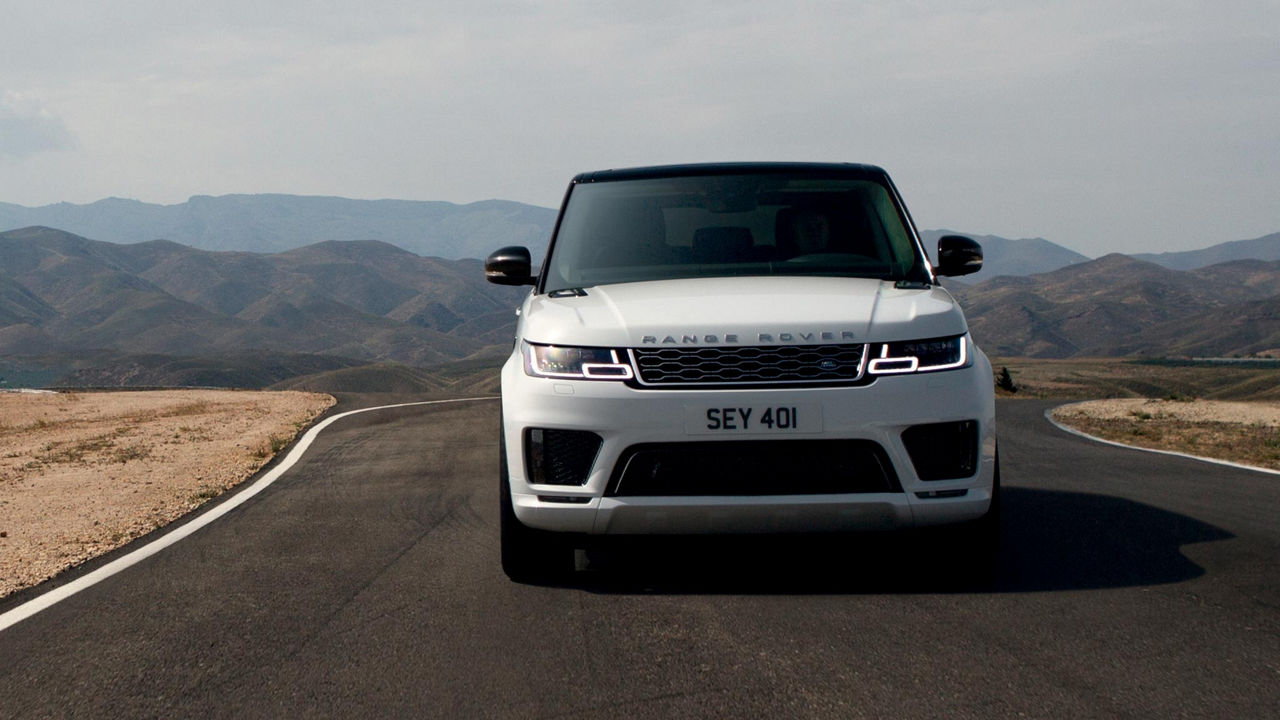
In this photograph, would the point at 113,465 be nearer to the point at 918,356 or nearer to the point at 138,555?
the point at 138,555

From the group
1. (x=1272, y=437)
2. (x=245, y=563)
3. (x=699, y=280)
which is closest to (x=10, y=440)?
(x=245, y=563)

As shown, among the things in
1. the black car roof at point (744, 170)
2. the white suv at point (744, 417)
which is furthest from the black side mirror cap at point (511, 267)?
the white suv at point (744, 417)

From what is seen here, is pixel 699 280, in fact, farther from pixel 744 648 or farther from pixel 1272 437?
pixel 1272 437

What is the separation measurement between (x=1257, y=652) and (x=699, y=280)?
2676mm

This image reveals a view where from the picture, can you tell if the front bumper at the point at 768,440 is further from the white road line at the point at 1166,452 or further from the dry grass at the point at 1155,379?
the dry grass at the point at 1155,379

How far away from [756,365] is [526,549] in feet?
4.43

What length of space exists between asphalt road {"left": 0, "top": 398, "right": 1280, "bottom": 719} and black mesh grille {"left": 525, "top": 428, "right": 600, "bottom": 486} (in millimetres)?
539

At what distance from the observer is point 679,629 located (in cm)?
434

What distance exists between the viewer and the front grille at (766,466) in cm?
443

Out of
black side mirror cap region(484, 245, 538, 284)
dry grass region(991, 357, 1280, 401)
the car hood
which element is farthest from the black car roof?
dry grass region(991, 357, 1280, 401)

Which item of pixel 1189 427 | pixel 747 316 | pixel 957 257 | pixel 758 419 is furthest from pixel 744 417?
pixel 1189 427

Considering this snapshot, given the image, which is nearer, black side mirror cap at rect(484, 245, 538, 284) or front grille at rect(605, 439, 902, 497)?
front grille at rect(605, 439, 902, 497)

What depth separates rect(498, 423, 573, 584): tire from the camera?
4.90 m

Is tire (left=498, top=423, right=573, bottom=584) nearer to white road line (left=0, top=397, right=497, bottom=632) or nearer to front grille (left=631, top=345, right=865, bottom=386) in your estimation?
front grille (left=631, top=345, right=865, bottom=386)
